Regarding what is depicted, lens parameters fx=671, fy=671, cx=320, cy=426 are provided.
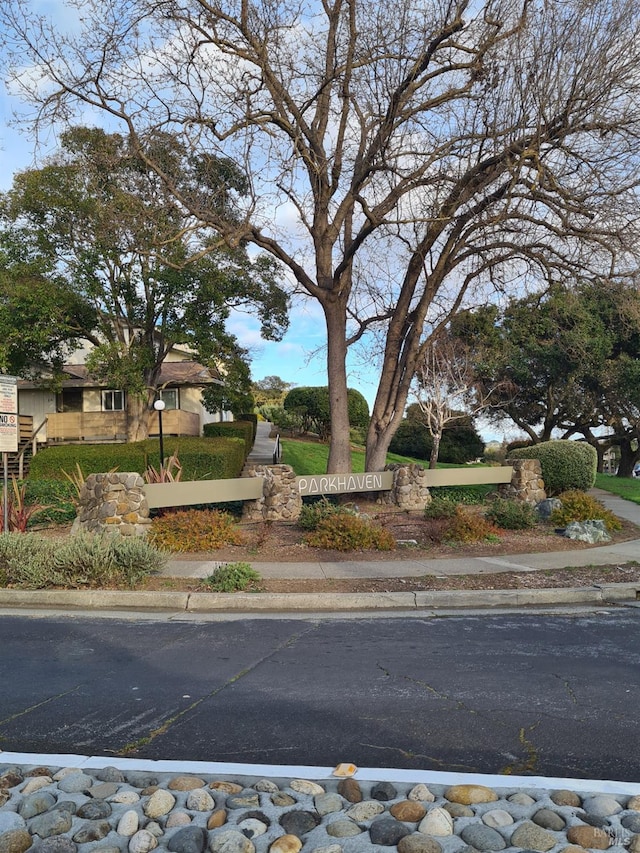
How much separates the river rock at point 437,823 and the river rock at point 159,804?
3.40 ft

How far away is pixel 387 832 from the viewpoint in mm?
2574

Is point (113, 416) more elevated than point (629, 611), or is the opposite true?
point (113, 416)

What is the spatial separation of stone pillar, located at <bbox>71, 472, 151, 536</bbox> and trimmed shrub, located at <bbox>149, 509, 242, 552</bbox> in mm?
287

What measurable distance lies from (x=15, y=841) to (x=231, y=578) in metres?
5.71

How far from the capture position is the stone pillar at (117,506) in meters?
11.1

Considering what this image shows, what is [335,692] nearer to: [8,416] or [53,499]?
[8,416]

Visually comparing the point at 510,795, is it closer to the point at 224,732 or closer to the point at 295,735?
the point at 295,735

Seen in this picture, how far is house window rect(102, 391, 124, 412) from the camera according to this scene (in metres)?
31.9

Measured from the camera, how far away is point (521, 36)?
1275 centimetres

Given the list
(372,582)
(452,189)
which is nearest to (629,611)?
(372,582)

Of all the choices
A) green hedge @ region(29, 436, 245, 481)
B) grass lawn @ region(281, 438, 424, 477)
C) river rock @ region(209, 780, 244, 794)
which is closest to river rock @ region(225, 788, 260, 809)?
river rock @ region(209, 780, 244, 794)

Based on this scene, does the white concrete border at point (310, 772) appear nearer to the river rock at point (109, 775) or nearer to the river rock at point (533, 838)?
the river rock at point (109, 775)

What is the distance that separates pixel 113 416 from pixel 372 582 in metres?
24.6

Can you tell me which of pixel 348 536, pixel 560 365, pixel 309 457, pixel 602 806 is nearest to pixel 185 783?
pixel 602 806
